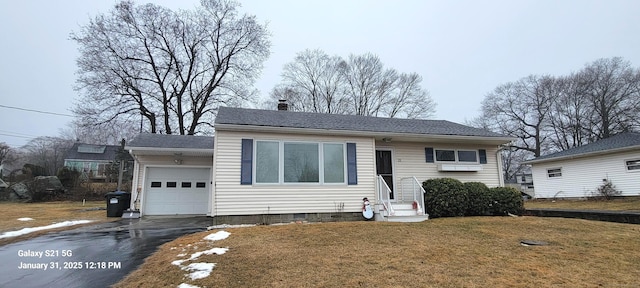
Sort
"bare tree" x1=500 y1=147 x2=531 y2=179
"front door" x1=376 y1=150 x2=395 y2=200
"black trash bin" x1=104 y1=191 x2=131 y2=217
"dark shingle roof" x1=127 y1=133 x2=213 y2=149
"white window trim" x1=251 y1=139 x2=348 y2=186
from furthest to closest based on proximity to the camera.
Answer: "bare tree" x1=500 y1=147 x2=531 y2=179, "black trash bin" x1=104 y1=191 x2=131 y2=217, "dark shingle roof" x1=127 y1=133 x2=213 y2=149, "front door" x1=376 y1=150 x2=395 y2=200, "white window trim" x1=251 y1=139 x2=348 y2=186

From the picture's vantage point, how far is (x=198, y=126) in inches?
956

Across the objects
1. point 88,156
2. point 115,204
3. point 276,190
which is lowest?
point 115,204

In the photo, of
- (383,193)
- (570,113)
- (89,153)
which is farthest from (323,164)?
(89,153)

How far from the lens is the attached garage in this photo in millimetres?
11992

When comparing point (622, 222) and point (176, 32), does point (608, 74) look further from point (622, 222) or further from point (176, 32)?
point (176, 32)

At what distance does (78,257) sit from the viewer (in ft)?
17.3

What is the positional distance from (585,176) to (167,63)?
89.4 feet

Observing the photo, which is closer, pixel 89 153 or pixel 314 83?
pixel 314 83

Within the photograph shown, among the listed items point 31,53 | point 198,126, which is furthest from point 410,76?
point 31,53

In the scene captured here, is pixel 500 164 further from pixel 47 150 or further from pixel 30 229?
pixel 47 150

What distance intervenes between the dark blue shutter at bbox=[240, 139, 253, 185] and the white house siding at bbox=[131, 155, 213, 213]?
4802 millimetres

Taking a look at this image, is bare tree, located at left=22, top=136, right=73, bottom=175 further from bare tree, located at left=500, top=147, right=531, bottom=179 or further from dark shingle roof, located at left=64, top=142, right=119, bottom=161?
bare tree, located at left=500, top=147, right=531, bottom=179

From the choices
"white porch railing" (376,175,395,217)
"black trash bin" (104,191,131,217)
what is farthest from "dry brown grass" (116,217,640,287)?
"black trash bin" (104,191,131,217)

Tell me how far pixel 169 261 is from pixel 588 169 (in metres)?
20.5
